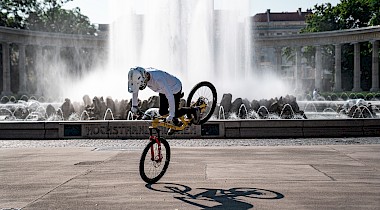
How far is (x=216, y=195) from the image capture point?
955cm

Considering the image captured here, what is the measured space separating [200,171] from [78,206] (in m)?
4.26

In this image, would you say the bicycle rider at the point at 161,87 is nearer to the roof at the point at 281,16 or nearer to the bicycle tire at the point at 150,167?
the bicycle tire at the point at 150,167

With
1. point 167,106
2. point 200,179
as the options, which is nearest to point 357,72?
point 200,179

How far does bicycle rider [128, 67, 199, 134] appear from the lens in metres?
10.0

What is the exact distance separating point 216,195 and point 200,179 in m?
1.85

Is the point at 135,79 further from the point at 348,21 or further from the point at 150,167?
the point at 348,21

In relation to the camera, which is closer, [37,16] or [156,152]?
[156,152]

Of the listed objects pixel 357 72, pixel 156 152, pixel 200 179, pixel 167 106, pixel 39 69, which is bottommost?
pixel 200 179

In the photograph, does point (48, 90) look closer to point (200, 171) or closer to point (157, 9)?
point (157, 9)

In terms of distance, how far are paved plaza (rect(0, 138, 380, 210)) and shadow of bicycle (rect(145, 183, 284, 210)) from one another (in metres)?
0.01

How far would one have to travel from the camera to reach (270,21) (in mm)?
178750

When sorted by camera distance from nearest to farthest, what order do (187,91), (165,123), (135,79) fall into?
(135,79) → (165,123) → (187,91)

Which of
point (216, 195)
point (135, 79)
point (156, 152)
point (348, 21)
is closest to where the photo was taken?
point (216, 195)

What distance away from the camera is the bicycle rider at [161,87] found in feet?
32.8
